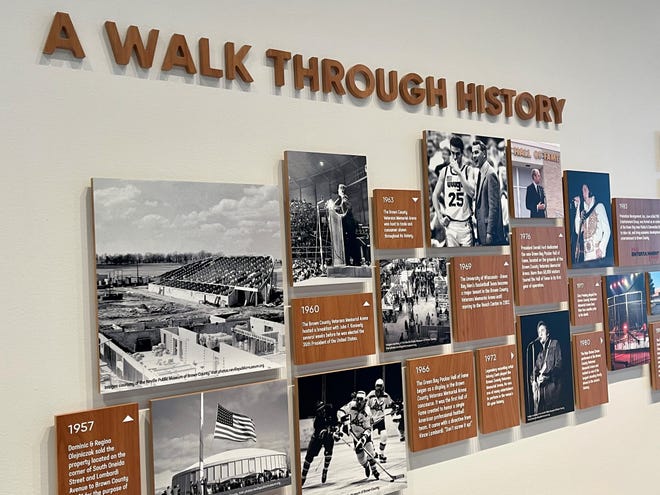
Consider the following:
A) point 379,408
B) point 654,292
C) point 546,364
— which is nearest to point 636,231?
point 654,292

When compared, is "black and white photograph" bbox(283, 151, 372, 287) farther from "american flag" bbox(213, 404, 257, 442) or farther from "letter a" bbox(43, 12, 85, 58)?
"letter a" bbox(43, 12, 85, 58)

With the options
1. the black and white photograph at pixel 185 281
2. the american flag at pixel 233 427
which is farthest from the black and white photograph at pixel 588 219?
the american flag at pixel 233 427

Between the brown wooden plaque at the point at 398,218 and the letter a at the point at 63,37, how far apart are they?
78cm

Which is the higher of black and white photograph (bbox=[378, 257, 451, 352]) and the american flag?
black and white photograph (bbox=[378, 257, 451, 352])

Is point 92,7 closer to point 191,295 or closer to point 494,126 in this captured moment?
point 191,295

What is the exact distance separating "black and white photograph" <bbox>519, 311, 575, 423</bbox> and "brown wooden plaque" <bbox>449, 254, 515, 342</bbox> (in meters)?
0.09

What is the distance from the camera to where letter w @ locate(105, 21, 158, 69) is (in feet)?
4.05

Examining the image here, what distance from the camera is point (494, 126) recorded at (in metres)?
1.86

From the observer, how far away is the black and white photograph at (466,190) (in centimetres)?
166

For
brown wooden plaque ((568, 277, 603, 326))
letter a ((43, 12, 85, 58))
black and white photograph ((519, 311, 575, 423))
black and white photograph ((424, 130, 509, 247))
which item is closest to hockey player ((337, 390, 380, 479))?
black and white photograph ((424, 130, 509, 247))

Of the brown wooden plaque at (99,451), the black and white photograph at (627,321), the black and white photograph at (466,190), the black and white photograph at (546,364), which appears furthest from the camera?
the black and white photograph at (627,321)

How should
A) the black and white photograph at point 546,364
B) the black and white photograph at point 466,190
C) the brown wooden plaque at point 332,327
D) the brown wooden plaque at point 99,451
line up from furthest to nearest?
the black and white photograph at point 546,364, the black and white photograph at point 466,190, the brown wooden plaque at point 332,327, the brown wooden plaque at point 99,451

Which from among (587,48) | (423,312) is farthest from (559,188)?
(423,312)

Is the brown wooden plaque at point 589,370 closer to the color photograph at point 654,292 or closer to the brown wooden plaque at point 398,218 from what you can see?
the color photograph at point 654,292
